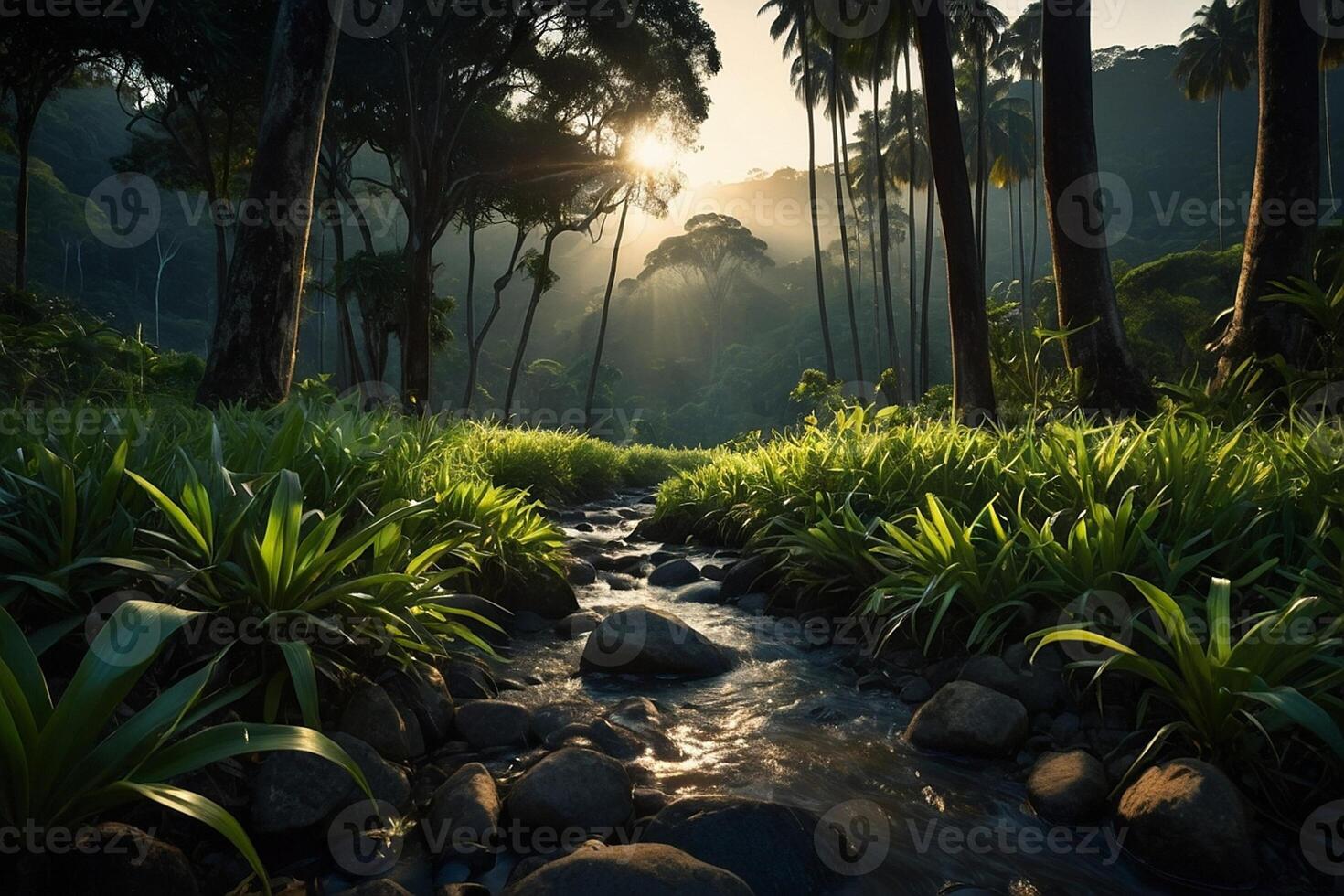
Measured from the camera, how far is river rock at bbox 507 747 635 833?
6.66ft

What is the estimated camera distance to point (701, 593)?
16.5 feet

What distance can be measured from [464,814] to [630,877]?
0.65 metres

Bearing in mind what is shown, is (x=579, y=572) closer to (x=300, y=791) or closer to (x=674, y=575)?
(x=674, y=575)

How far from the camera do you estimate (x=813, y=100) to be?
24.2 m

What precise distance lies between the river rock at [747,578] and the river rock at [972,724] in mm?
2243

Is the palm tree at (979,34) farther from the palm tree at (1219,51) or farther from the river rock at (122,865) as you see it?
the river rock at (122,865)

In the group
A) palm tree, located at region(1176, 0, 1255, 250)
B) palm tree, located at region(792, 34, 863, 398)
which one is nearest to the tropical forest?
palm tree, located at region(792, 34, 863, 398)

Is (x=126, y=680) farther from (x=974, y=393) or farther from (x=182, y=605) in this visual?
(x=974, y=393)

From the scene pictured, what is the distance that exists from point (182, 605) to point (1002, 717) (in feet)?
8.70

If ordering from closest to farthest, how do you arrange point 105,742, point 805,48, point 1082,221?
1. point 105,742
2. point 1082,221
3. point 805,48

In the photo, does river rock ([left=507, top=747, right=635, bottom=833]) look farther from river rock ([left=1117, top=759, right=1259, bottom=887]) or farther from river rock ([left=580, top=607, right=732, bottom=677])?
river rock ([left=1117, top=759, right=1259, bottom=887])

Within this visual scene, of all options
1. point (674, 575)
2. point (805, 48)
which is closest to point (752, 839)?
point (674, 575)

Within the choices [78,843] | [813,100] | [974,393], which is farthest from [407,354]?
[813,100]

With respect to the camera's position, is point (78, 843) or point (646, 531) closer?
point (78, 843)
